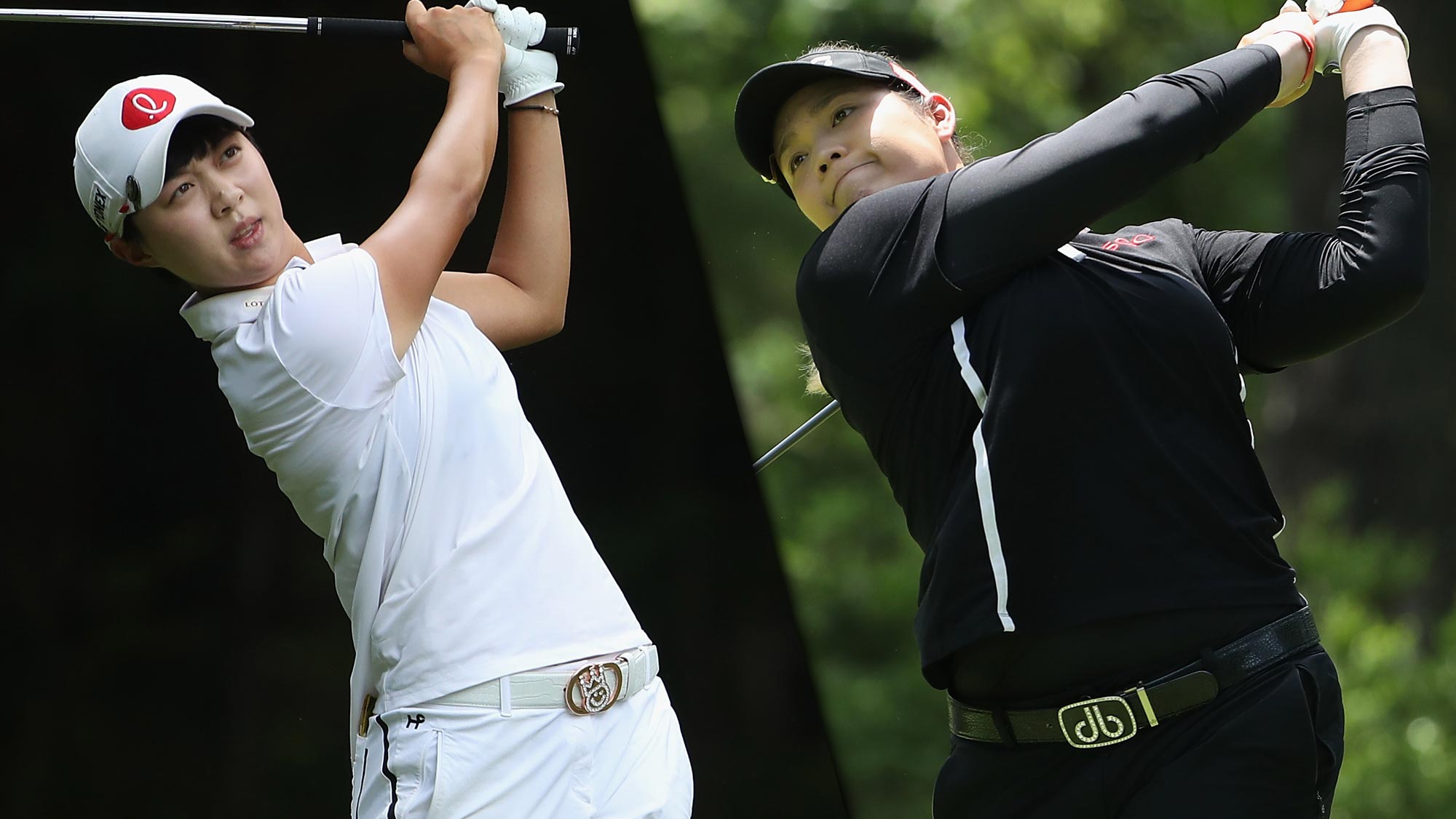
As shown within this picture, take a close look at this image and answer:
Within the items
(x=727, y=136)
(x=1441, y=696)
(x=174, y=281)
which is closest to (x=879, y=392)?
(x=174, y=281)

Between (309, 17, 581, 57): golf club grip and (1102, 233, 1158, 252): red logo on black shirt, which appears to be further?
(309, 17, 581, 57): golf club grip

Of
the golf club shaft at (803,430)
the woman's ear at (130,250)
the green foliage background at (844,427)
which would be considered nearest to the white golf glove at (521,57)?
the woman's ear at (130,250)

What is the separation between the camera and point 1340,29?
5.59 feet

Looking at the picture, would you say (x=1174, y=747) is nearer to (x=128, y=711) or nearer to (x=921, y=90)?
(x=921, y=90)

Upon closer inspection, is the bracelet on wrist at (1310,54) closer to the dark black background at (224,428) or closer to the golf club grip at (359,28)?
the golf club grip at (359,28)

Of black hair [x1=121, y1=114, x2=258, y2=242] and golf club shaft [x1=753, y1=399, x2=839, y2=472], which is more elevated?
black hair [x1=121, y1=114, x2=258, y2=242]

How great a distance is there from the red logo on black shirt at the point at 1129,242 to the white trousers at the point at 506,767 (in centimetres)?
75

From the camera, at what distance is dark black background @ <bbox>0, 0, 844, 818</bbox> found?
91.3 inches

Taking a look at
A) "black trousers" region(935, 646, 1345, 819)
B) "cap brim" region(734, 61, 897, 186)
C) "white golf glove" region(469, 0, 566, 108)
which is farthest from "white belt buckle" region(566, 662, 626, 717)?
"white golf glove" region(469, 0, 566, 108)

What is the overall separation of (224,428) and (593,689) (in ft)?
3.36

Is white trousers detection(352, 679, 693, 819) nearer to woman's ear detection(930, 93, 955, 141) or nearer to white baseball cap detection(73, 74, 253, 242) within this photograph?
white baseball cap detection(73, 74, 253, 242)

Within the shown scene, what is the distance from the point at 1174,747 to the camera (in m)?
1.51

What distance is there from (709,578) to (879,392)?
1197mm

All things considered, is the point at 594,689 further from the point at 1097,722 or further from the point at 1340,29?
the point at 1340,29
